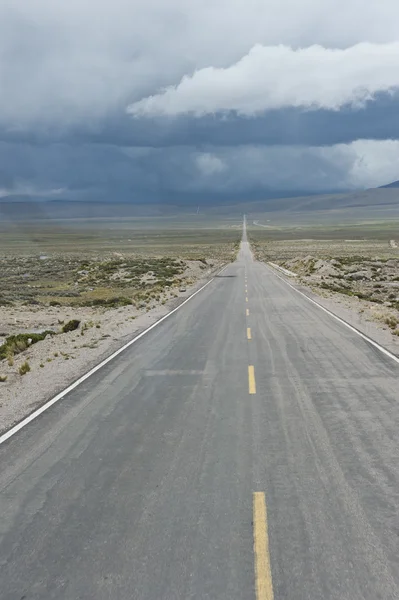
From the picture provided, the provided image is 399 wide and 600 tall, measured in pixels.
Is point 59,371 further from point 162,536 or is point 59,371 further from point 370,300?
point 370,300

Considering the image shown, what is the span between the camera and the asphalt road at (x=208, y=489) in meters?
5.46

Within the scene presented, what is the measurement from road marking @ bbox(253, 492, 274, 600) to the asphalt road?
0.07 ft

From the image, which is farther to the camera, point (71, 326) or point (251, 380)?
point (71, 326)

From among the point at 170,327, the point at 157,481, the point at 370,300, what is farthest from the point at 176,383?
the point at 370,300

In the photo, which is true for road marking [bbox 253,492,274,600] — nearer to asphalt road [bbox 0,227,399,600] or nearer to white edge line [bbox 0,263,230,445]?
asphalt road [bbox 0,227,399,600]

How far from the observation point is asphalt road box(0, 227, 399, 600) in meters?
5.46

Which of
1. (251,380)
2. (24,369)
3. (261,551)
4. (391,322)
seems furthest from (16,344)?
(261,551)

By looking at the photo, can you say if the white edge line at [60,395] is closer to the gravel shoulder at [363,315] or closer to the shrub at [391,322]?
the gravel shoulder at [363,315]

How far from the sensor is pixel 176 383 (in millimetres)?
13461

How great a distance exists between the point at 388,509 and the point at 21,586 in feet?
15.1

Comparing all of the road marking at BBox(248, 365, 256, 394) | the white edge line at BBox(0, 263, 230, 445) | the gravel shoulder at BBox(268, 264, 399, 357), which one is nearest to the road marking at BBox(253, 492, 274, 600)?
the white edge line at BBox(0, 263, 230, 445)

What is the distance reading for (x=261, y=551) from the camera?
5.85 m

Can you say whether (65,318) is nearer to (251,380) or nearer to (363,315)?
(363,315)

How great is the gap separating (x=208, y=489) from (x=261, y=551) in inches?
65.8
